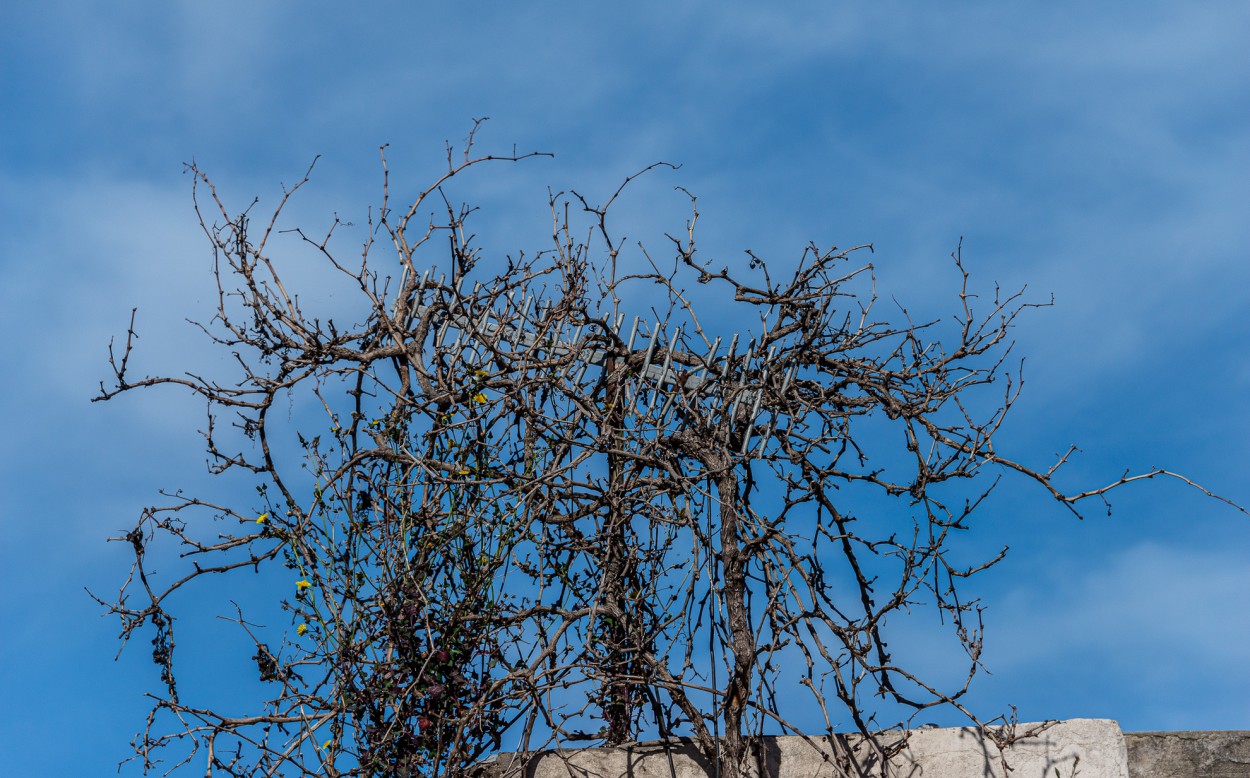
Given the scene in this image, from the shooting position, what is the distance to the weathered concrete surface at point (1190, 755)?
4.05 meters

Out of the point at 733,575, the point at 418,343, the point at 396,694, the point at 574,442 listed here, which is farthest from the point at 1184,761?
the point at 418,343

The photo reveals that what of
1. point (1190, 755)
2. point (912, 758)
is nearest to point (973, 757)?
point (912, 758)

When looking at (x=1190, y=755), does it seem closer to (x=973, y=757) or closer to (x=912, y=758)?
(x=973, y=757)

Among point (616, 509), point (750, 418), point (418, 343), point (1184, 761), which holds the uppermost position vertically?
point (418, 343)

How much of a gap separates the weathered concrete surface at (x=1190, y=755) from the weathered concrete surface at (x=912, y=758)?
0.07m

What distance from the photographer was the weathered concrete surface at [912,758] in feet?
13.4

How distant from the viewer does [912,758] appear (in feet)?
13.8

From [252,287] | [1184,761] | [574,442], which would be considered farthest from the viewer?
[252,287]

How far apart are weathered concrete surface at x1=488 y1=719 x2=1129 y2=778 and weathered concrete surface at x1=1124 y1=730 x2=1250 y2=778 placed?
0.07 m

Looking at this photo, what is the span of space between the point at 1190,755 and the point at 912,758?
3.18ft

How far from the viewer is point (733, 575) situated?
440 cm

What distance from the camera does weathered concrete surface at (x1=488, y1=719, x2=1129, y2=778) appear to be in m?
4.09

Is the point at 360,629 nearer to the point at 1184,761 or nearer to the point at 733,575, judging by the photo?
the point at 733,575

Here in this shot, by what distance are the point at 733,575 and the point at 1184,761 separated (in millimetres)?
1720
